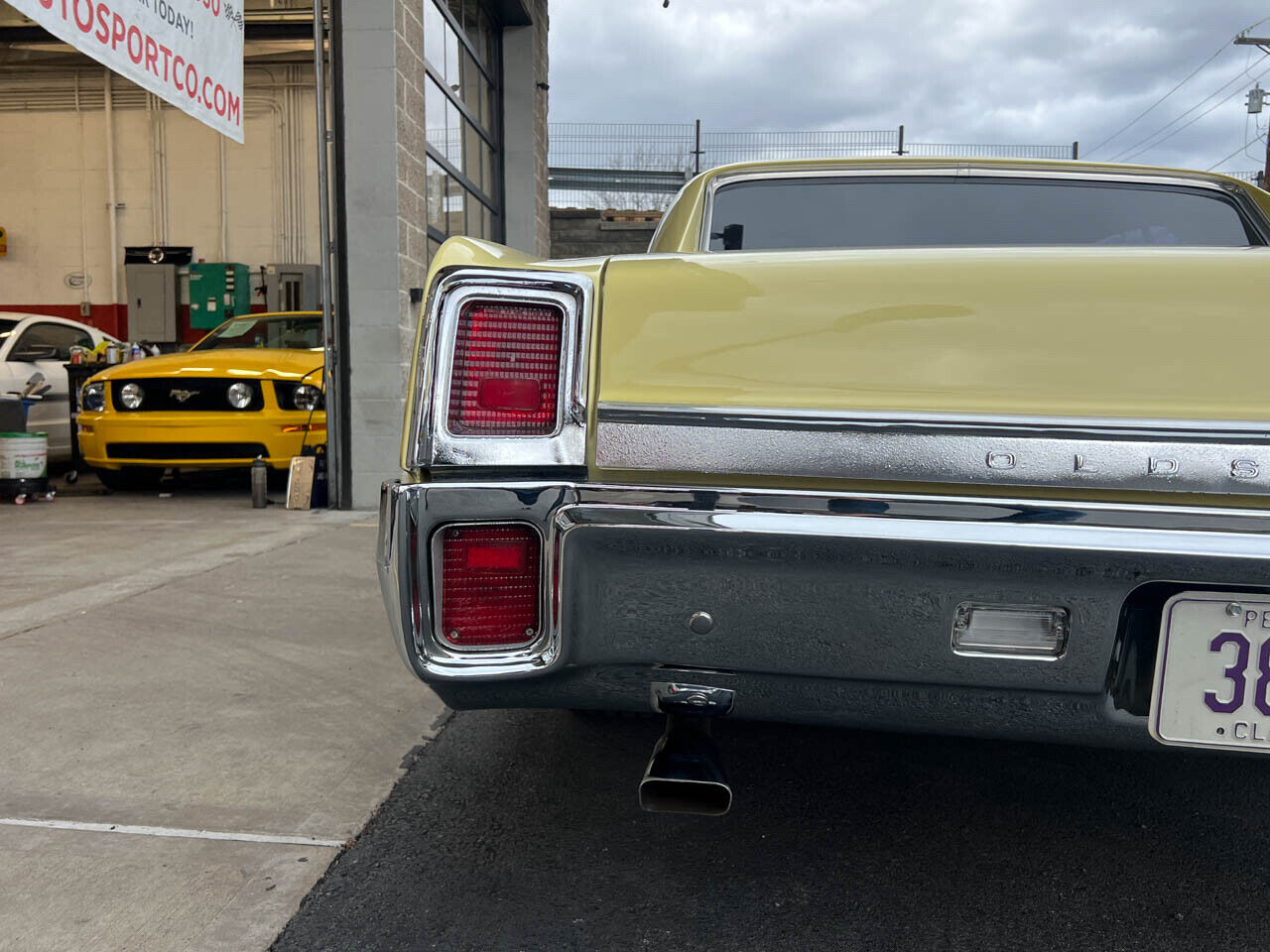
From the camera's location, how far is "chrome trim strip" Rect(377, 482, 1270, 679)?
4.34 feet

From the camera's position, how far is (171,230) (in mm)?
14047

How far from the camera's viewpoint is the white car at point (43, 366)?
826 centimetres

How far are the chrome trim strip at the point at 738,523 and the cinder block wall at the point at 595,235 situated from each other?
14.8m

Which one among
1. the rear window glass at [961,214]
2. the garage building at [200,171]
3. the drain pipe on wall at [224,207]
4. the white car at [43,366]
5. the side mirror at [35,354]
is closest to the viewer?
the rear window glass at [961,214]

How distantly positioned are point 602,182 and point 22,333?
1067cm

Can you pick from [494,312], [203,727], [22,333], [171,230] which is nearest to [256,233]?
[171,230]

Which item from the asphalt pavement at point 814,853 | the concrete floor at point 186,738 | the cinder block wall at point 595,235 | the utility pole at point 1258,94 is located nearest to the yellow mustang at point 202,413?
the concrete floor at point 186,738

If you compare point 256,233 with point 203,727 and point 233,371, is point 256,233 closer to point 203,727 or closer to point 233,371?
point 233,371

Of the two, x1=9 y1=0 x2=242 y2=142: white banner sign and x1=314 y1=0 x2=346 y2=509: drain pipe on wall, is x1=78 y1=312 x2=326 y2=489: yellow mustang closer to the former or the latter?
x1=314 y1=0 x2=346 y2=509: drain pipe on wall

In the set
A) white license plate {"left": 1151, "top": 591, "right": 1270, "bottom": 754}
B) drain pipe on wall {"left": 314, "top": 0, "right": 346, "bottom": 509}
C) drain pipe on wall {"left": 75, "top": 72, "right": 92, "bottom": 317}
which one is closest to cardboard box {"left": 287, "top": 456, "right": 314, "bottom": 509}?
drain pipe on wall {"left": 314, "top": 0, "right": 346, "bottom": 509}

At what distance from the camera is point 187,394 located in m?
6.71

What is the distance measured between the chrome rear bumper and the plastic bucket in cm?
639

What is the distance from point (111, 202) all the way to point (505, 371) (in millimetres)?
14719

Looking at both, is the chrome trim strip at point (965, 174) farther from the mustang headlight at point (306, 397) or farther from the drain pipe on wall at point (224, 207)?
the drain pipe on wall at point (224, 207)
